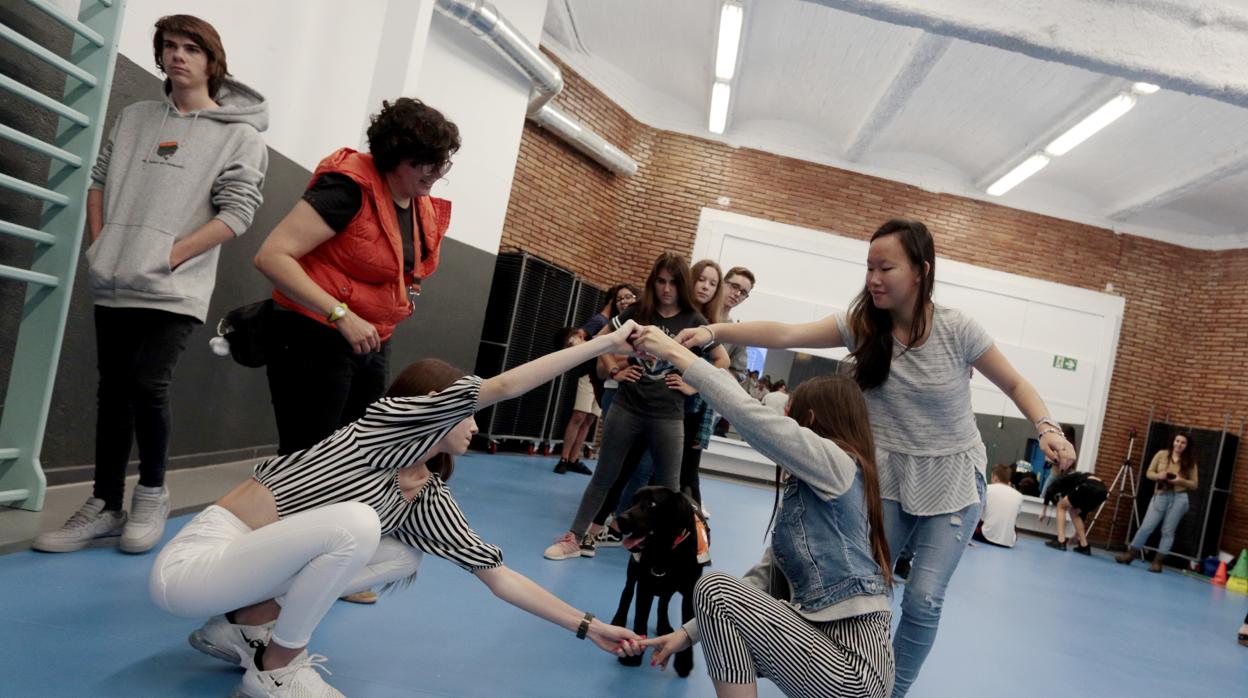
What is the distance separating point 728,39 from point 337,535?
9.02 metres

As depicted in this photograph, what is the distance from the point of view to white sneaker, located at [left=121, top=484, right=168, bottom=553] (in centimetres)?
298

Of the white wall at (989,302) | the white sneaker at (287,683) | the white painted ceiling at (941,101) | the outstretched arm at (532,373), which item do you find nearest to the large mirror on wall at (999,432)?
the white wall at (989,302)

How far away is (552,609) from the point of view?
2174 mm

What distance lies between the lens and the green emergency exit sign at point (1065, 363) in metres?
13.2

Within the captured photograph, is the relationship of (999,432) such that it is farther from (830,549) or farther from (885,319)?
(830,549)

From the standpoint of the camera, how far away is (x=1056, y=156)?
38.2ft

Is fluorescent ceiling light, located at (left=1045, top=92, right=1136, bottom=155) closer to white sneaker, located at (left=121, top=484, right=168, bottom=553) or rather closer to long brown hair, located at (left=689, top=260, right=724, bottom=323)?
long brown hair, located at (left=689, top=260, right=724, bottom=323)

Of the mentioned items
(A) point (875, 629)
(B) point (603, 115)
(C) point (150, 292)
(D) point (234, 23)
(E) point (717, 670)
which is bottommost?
(E) point (717, 670)

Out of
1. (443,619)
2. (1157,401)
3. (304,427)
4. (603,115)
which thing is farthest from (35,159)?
(1157,401)

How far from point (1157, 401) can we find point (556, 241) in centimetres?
989

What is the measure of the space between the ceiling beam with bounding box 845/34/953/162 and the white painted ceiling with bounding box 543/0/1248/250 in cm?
3

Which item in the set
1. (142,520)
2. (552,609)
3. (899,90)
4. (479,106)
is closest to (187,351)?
(142,520)

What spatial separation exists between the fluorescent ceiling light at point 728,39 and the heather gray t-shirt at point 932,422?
7.27 meters

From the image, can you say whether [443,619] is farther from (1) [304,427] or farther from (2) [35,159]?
(2) [35,159]
